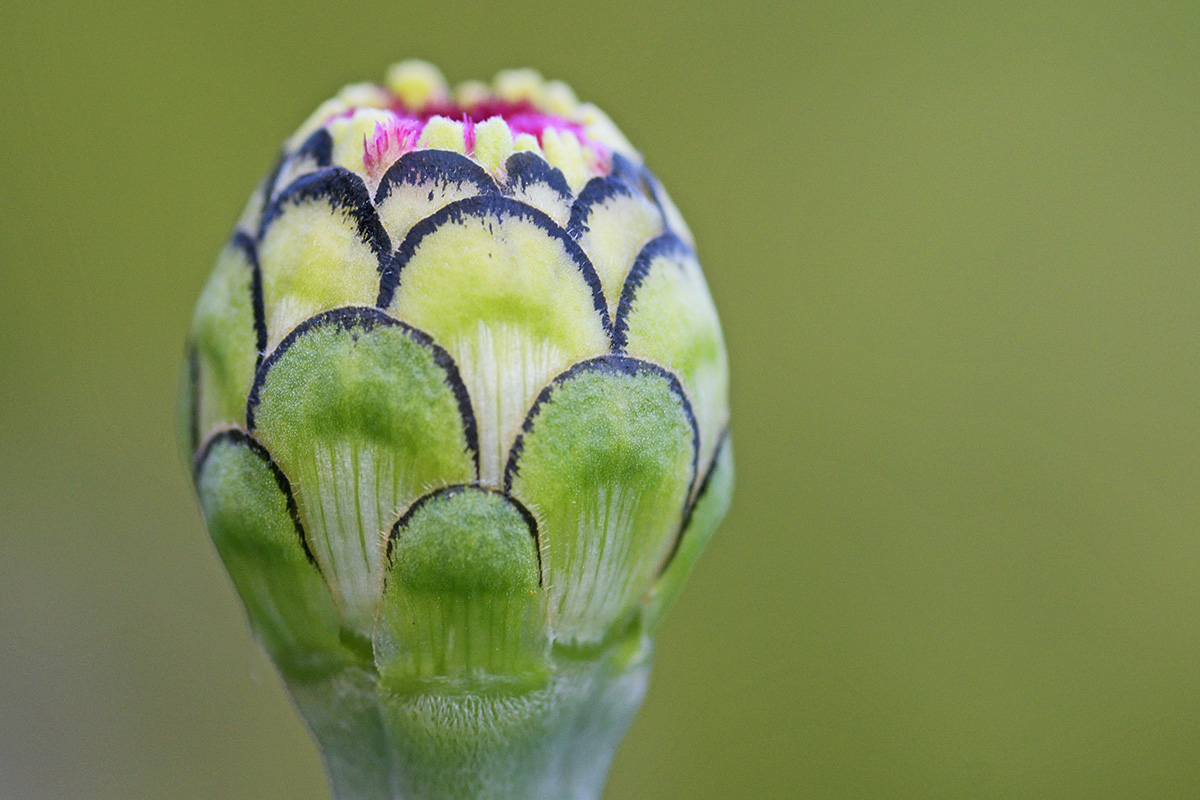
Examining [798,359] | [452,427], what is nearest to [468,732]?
[452,427]

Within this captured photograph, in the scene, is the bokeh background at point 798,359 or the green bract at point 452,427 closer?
the green bract at point 452,427

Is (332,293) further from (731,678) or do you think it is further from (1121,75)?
(1121,75)

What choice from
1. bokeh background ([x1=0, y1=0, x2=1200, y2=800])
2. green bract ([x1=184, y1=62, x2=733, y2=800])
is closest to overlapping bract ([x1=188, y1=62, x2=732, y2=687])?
green bract ([x1=184, y1=62, x2=733, y2=800])

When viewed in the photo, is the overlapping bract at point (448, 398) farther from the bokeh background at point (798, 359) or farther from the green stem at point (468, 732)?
the bokeh background at point (798, 359)

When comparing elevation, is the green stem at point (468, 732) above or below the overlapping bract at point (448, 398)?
below

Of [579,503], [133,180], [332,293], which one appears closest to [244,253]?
[332,293]

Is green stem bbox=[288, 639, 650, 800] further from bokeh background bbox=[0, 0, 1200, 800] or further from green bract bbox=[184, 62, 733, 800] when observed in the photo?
bokeh background bbox=[0, 0, 1200, 800]

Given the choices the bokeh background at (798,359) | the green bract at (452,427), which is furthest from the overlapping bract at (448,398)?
the bokeh background at (798,359)
